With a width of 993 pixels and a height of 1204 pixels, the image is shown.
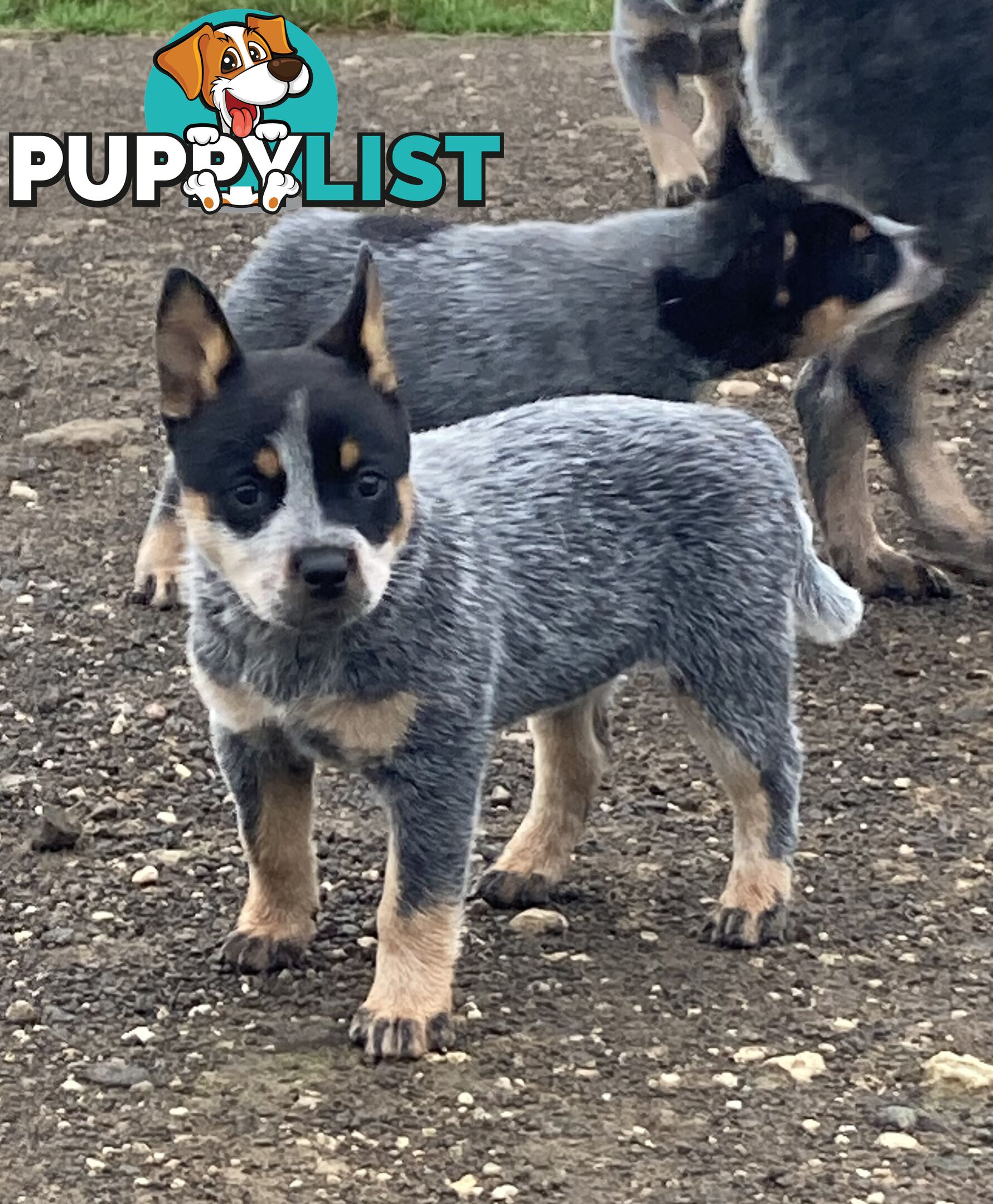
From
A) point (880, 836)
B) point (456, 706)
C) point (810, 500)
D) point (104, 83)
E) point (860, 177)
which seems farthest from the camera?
point (104, 83)

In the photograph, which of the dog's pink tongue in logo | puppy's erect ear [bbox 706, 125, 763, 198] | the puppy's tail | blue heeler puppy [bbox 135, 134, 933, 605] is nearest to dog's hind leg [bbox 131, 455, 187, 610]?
blue heeler puppy [bbox 135, 134, 933, 605]

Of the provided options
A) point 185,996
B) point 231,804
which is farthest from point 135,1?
point 185,996

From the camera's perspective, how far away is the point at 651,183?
8.58m

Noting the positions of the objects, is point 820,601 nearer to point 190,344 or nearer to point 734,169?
point 190,344

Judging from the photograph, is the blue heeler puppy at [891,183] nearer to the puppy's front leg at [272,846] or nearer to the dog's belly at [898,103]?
the dog's belly at [898,103]

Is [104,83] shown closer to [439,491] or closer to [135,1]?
[135,1]

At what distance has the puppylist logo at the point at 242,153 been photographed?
8.73m

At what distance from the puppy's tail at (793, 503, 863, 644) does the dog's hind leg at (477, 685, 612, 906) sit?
1.22 feet

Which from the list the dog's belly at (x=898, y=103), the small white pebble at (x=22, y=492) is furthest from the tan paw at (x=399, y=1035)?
the small white pebble at (x=22, y=492)

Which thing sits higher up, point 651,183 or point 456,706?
point 456,706

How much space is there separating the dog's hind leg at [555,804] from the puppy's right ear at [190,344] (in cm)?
98

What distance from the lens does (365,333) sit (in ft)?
10.7

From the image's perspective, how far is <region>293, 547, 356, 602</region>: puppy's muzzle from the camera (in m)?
3.07

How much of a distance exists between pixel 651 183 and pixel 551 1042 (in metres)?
5.64
